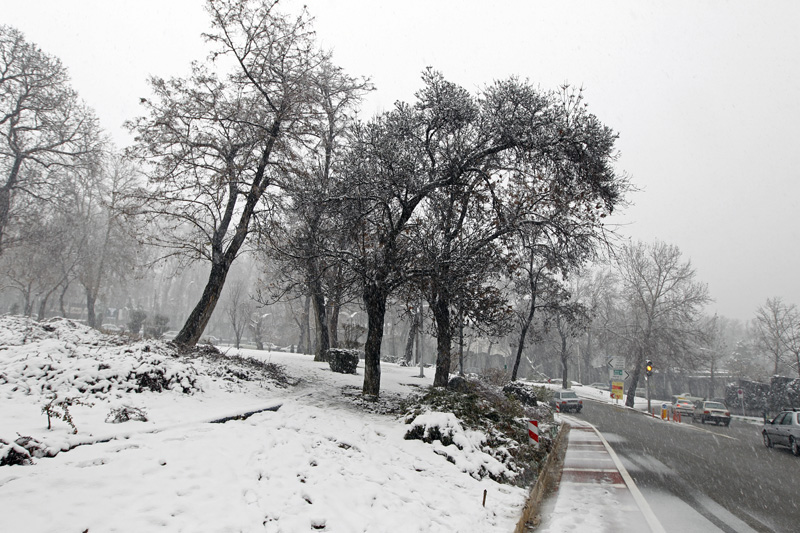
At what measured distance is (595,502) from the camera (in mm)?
7391

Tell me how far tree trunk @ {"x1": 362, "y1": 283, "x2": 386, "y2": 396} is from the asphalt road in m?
6.91

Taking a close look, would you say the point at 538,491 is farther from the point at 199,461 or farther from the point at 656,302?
the point at 656,302

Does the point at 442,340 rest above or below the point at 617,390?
above

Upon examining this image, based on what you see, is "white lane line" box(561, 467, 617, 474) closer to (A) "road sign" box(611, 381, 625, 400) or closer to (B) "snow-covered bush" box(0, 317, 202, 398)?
(B) "snow-covered bush" box(0, 317, 202, 398)

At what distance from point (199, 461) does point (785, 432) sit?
1918 cm

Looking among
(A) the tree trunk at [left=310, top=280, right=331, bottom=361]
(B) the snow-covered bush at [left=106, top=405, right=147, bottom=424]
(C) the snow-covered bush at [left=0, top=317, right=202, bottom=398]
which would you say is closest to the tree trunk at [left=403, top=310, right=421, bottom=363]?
(A) the tree trunk at [left=310, top=280, right=331, bottom=361]

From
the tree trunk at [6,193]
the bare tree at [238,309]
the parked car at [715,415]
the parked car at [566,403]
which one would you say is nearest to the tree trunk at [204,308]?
the tree trunk at [6,193]

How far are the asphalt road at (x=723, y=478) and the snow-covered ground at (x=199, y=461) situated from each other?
3253mm

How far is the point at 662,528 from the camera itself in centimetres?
608

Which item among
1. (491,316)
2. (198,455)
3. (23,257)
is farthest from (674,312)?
(23,257)

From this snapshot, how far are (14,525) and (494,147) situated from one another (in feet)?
38.5

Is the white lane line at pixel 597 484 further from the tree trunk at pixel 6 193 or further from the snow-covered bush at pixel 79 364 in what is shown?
the tree trunk at pixel 6 193

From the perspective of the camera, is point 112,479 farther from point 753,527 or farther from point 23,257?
point 23,257

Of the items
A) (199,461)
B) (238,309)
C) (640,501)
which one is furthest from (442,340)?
(238,309)
